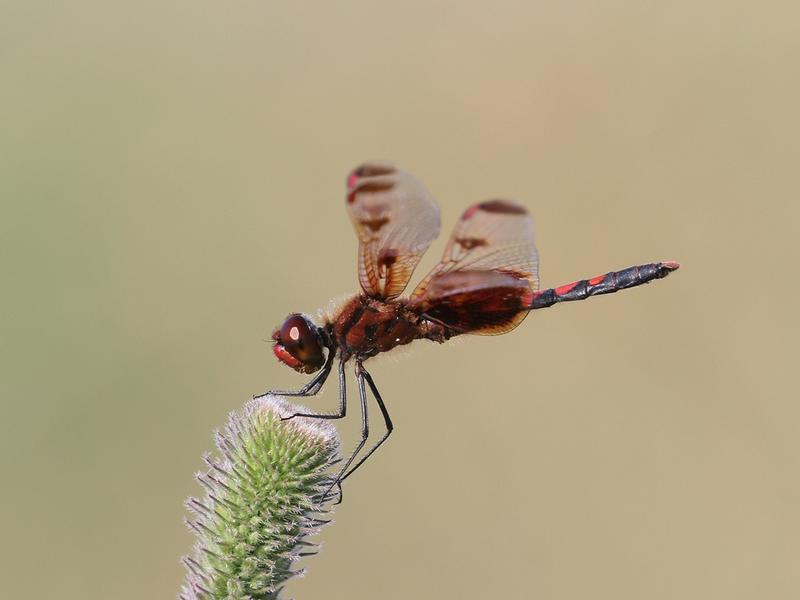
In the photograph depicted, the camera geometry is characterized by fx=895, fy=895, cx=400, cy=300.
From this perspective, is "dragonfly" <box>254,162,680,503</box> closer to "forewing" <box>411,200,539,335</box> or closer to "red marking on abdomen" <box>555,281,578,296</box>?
"forewing" <box>411,200,539,335</box>

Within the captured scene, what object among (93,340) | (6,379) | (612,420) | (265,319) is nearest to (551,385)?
(612,420)

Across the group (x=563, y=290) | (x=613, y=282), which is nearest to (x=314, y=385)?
(x=563, y=290)

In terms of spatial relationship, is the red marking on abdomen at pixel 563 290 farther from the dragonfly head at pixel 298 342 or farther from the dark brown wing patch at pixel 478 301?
the dragonfly head at pixel 298 342

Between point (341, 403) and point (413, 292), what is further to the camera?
point (413, 292)

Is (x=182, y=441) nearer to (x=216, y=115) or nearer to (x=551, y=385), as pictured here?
(x=551, y=385)

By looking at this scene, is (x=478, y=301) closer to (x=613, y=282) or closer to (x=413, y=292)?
(x=413, y=292)

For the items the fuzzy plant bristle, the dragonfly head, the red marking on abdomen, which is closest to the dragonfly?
the dragonfly head
